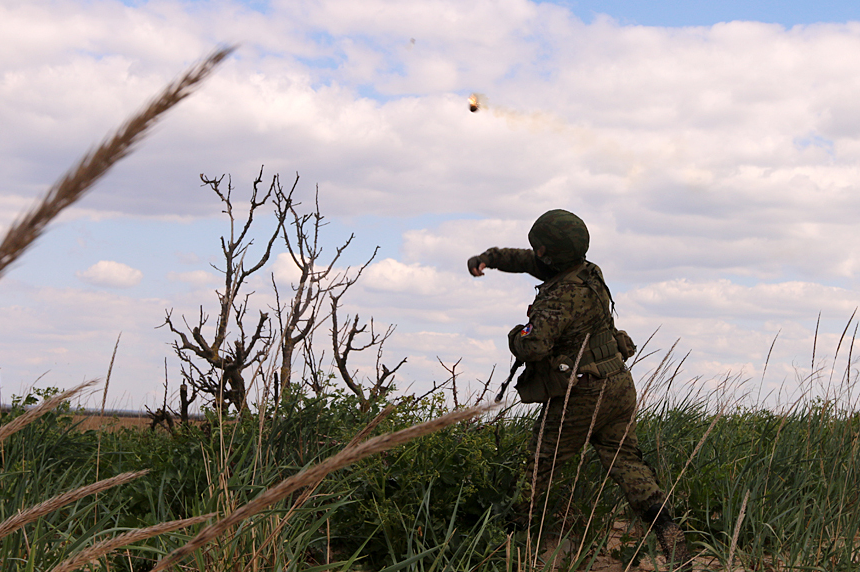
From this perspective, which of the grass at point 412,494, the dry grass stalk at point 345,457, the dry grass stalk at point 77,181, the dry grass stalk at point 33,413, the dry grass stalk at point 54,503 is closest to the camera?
the dry grass stalk at point 77,181

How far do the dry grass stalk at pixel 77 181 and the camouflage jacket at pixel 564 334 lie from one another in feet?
12.8

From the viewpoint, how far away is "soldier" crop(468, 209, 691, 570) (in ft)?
14.6

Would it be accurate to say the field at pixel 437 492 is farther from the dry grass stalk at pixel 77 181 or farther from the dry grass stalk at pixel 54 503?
the dry grass stalk at pixel 77 181

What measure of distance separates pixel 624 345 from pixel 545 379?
2.14ft

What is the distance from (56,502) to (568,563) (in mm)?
3380

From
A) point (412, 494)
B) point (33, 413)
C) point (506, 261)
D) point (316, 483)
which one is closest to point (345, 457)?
point (33, 413)

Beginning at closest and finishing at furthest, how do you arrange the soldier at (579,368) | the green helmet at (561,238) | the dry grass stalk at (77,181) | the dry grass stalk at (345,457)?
the dry grass stalk at (77,181) → the dry grass stalk at (345,457) → the soldier at (579,368) → the green helmet at (561,238)

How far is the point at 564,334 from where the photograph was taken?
463cm

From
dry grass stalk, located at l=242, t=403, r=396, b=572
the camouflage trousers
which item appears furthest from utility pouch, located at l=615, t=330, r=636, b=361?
dry grass stalk, located at l=242, t=403, r=396, b=572

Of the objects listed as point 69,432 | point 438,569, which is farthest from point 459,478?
point 69,432

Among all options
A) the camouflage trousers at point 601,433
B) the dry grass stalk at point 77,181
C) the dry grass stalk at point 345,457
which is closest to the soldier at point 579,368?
the camouflage trousers at point 601,433

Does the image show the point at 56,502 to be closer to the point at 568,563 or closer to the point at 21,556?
the point at 21,556

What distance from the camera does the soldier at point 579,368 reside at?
4449 millimetres

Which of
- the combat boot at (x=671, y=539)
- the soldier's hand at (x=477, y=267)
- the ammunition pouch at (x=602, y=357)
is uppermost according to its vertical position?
the soldier's hand at (x=477, y=267)
